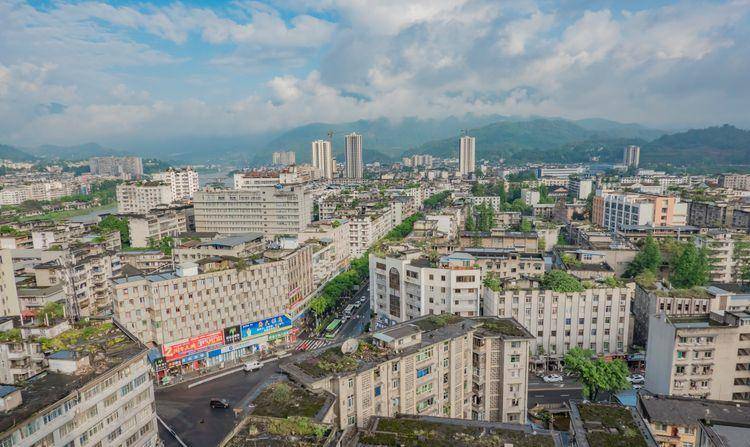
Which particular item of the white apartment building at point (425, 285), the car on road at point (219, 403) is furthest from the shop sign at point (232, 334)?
the white apartment building at point (425, 285)

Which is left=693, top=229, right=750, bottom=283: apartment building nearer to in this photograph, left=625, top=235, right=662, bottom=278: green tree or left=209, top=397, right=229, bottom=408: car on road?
left=625, top=235, right=662, bottom=278: green tree

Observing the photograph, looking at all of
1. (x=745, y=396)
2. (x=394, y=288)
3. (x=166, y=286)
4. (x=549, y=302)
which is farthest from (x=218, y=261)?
(x=745, y=396)

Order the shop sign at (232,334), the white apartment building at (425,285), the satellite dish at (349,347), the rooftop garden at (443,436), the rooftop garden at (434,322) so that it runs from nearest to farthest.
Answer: the rooftop garden at (443,436) < the satellite dish at (349,347) < the rooftop garden at (434,322) < the white apartment building at (425,285) < the shop sign at (232,334)

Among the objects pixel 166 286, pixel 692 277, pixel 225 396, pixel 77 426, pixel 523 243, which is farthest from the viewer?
pixel 523 243

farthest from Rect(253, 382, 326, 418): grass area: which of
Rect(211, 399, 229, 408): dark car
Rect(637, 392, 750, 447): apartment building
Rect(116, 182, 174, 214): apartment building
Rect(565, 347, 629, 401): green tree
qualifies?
Rect(116, 182, 174, 214): apartment building

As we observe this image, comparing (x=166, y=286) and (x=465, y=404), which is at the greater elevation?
(x=166, y=286)

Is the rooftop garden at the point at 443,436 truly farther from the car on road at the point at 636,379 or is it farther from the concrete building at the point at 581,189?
the concrete building at the point at 581,189

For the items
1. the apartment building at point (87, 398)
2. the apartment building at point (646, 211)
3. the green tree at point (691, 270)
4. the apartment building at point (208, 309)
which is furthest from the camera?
the apartment building at point (646, 211)

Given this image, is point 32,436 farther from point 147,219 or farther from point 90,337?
point 147,219
